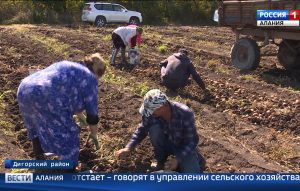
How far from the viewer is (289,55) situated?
11711 millimetres

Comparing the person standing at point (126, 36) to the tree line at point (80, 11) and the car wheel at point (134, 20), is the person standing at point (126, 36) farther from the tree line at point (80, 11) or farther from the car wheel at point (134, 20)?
the car wheel at point (134, 20)

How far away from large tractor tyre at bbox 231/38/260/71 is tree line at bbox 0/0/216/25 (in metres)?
17.9

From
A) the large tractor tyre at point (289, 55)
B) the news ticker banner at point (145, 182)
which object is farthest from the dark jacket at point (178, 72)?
the news ticker banner at point (145, 182)

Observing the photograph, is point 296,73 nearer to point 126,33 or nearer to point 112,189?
point 126,33

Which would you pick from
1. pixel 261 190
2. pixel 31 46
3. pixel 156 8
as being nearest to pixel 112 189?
pixel 261 190

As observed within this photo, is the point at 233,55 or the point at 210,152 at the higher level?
the point at 233,55

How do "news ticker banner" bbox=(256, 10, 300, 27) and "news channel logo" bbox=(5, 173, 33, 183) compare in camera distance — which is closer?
"news channel logo" bbox=(5, 173, 33, 183)

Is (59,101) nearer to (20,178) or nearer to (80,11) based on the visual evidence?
(20,178)

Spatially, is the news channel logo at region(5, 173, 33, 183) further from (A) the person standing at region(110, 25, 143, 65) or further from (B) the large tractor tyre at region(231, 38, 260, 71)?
(B) the large tractor tyre at region(231, 38, 260, 71)

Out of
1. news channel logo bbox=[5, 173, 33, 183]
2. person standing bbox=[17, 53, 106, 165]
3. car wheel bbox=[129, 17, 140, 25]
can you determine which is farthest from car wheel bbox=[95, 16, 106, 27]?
news channel logo bbox=[5, 173, 33, 183]

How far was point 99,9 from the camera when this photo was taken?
27.0 metres

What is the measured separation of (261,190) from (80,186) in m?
1.04

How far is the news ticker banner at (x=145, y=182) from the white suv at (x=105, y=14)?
24.5 m

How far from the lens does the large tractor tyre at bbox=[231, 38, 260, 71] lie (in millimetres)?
11625
